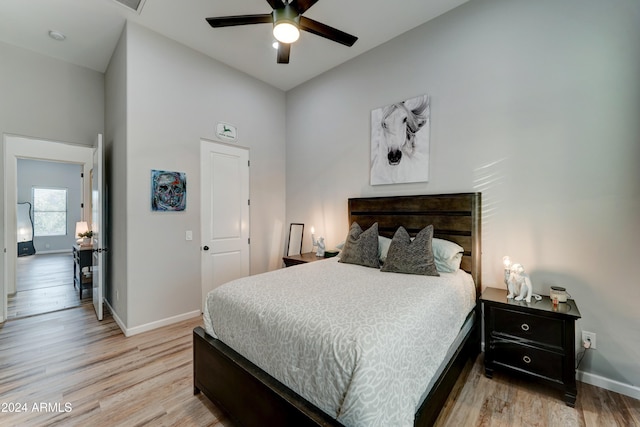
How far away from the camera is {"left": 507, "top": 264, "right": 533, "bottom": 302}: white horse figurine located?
6.97 ft

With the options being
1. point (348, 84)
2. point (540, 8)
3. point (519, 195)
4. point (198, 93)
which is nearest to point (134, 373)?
point (198, 93)

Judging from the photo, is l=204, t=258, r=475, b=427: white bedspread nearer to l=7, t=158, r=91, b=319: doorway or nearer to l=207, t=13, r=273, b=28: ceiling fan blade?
l=207, t=13, r=273, b=28: ceiling fan blade

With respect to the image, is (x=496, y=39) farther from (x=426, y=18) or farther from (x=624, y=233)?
(x=624, y=233)

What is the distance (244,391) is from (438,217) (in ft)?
7.55

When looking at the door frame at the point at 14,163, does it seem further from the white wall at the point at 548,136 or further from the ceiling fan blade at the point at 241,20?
the white wall at the point at 548,136

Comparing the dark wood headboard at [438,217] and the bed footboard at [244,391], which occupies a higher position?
the dark wood headboard at [438,217]

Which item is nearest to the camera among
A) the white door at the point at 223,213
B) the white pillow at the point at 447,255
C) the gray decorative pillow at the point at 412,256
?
the gray decorative pillow at the point at 412,256

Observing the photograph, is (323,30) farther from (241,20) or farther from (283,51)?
(241,20)

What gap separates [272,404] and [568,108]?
3.02 m

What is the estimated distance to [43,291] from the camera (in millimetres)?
4500

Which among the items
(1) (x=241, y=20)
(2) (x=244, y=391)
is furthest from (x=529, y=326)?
(1) (x=241, y=20)

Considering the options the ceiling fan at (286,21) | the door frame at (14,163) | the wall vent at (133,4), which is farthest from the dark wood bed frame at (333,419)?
the door frame at (14,163)

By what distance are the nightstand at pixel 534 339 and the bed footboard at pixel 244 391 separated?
5.57ft

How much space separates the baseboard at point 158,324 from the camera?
2990 millimetres
